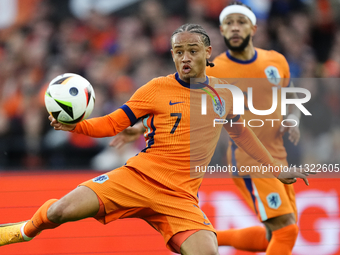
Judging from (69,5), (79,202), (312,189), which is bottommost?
(312,189)

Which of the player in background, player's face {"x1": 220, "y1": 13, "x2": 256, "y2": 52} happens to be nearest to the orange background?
the player in background

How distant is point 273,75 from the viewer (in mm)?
4922

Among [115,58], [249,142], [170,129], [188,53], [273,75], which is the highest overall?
[188,53]

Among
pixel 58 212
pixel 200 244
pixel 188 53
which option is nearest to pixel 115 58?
pixel 188 53

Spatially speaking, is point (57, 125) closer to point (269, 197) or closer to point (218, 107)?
point (218, 107)

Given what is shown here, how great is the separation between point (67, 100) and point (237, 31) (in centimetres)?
221

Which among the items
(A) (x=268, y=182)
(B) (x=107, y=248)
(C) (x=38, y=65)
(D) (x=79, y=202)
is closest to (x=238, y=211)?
(A) (x=268, y=182)

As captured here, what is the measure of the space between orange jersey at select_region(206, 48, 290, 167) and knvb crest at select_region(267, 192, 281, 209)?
0.36 m

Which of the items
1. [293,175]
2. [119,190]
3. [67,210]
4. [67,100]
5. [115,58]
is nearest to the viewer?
[67,100]

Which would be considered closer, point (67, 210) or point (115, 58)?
point (67, 210)

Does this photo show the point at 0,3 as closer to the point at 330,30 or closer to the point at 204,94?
the point at 330,30

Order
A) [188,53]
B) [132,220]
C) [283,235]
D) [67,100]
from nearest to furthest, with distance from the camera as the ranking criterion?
1. [67,100]
2. [188,53]
3. [283,235]
4. [132,220]

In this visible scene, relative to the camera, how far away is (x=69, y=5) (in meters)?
10.1

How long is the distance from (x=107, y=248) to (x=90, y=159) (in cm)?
281
